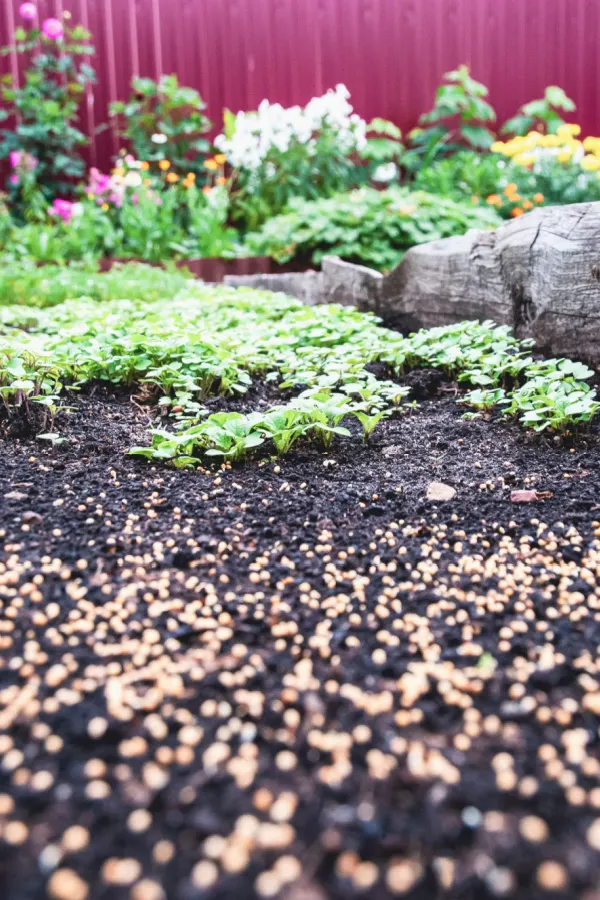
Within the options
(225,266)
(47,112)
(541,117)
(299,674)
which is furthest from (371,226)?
(299,674)

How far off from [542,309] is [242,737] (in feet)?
8.01

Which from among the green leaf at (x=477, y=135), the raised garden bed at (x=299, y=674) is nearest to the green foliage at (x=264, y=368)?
the raised garden bed at (x=299, y=674)

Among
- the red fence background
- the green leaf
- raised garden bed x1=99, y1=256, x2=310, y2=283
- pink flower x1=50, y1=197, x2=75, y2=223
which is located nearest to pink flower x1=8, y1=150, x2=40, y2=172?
pink flower x1=50, y1=197, x2=75, y2=223

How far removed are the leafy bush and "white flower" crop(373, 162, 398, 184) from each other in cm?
113

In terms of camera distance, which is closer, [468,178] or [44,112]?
[468,178]

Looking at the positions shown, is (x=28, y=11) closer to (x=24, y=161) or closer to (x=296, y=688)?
(x=24, y=161)

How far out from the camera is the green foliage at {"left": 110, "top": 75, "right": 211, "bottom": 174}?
661 centimetres

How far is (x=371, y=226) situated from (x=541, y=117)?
3.32 metres

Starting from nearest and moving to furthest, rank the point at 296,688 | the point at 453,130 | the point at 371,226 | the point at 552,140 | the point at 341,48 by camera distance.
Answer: the point at 296,688, the point at 371,226, the point at 552,140, the point at 453,130, the point at 341,48

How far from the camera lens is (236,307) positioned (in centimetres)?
393

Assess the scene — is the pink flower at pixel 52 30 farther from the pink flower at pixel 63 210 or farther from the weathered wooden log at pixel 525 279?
the weathered wooden log at pixel 525 279

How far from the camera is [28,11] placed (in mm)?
6625

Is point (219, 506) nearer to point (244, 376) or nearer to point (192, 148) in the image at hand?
point (244, 376)

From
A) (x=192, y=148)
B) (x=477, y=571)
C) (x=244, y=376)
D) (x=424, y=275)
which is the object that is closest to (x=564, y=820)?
(x=477, y=571)
